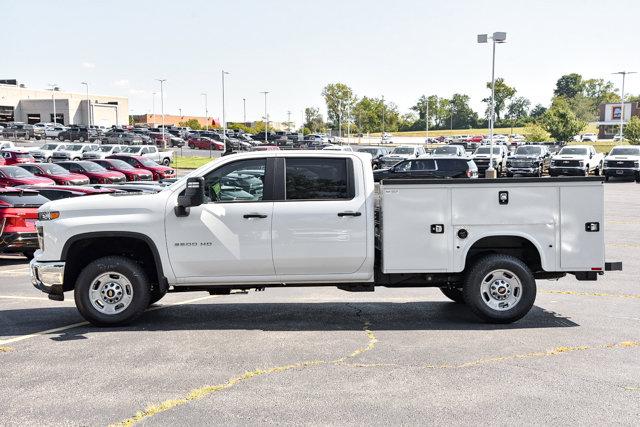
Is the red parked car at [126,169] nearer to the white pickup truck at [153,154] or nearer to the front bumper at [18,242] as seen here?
the white pickup truck at [153,154]

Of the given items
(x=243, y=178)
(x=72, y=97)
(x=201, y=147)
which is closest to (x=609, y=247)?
(x=243, y=178)

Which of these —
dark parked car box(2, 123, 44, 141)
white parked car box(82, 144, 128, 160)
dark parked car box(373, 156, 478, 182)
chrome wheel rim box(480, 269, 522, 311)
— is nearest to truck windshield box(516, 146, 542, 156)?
dark parked car box(373, 156, 478, 182)

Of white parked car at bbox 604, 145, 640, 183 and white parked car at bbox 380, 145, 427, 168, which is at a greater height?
white parked car at bbox 380, 145, 427, 168

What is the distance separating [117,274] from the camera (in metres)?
7.93

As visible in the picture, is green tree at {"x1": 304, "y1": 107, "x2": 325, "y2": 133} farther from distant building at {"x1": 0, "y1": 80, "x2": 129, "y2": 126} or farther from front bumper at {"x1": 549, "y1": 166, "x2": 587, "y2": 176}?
front bumper at {"x1": 549, "y1": 166, "x2": 587, "y2": 176}

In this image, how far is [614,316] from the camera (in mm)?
8602

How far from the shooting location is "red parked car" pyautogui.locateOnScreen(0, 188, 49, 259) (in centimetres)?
1287

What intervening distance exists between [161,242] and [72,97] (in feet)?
408

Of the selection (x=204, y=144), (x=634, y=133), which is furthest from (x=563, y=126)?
(x=204, y=144)

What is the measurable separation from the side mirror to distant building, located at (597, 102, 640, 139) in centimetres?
12558

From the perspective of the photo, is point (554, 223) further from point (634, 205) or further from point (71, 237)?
point (634, 205)

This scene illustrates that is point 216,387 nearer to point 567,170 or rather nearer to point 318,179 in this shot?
point 318,179

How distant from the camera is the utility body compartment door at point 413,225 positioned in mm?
7871

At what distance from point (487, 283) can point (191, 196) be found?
3.54 m
